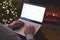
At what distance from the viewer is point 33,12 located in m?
2.10

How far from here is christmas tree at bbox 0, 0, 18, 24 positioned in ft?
8.68

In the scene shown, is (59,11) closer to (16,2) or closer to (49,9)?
(49,9)

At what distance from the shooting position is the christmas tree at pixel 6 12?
2.65 meters

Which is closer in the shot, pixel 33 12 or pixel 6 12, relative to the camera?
pixel 33 12

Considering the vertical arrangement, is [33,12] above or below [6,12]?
above

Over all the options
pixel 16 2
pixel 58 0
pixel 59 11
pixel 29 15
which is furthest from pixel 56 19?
pixel 29 15

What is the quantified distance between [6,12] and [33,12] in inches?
29.2

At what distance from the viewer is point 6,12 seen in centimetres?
269

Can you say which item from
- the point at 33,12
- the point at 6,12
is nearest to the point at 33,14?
the point at 33,12

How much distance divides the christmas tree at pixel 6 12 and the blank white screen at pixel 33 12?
1.83 ft

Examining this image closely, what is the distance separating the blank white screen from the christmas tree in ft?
1.83

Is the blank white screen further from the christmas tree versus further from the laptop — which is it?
the christmas tree

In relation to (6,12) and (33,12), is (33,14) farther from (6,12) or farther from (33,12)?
(6,12)

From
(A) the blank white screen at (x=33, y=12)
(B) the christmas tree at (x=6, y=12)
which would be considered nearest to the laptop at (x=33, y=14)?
(A) the blank white screen at (x=33, y=12)
